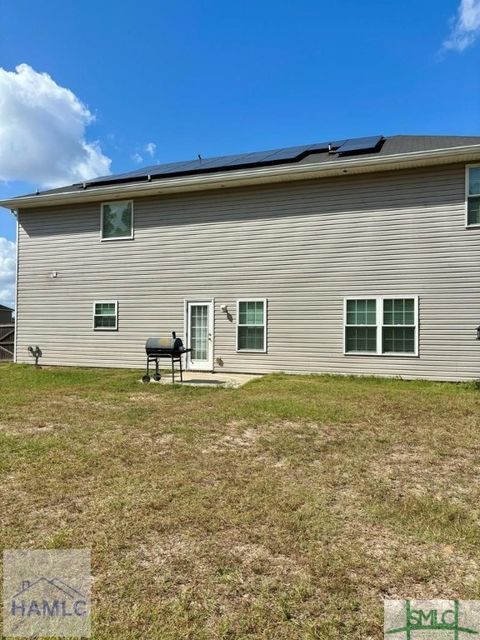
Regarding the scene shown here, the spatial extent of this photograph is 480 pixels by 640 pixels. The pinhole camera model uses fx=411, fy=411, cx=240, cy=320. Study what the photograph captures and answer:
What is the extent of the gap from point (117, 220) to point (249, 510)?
1062cm

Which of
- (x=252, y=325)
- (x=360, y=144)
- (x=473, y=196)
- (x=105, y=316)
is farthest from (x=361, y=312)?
(x=105, y=316)

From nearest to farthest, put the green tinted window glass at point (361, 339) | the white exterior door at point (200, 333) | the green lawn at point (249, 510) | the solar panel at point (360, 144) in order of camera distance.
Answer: the green lawn at point (249, 510) → the green tinted window glass at point (361, 339) → the solar panel at point (360, 144) → the white exterior door at point (200, 333)

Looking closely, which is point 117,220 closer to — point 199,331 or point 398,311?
point 199,331

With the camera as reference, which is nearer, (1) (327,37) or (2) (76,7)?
(2) (76,7)

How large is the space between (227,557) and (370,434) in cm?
307

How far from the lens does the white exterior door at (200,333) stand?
10836mm

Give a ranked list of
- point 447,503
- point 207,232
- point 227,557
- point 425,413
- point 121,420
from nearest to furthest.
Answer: point 227,557
point 447,503
point 121,420
point 425,413
point 207,232

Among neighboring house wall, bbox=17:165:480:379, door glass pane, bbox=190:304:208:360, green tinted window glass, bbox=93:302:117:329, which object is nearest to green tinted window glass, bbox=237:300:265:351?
neighboring house wall, bbox=17:165:480:379

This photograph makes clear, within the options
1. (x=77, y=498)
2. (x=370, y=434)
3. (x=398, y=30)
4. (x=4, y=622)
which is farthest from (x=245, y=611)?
(x=398, y=30)

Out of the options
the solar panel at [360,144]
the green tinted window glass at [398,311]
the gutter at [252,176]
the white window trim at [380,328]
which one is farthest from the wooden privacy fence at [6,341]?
the green tinted window glass at [398,311]

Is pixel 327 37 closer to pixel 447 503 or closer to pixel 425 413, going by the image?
pixel 425 413

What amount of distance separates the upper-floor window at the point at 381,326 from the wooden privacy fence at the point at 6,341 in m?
11.5

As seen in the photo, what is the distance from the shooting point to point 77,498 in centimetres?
310

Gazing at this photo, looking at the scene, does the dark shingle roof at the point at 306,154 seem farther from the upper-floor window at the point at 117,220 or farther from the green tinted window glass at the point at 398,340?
the green tinted window glass at the point at 398,340
